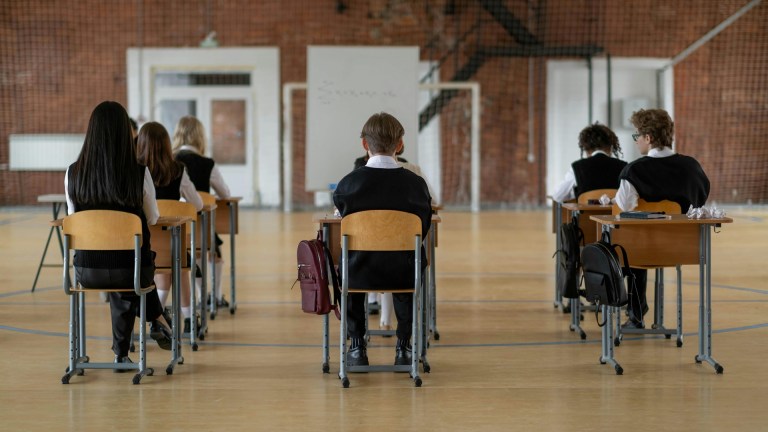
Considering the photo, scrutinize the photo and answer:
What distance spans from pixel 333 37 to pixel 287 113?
4.65 ft

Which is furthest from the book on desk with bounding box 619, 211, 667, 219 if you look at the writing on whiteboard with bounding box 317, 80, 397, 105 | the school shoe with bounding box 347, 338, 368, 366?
the writing on whiteboard with bounding box 317, 80, 397, 105

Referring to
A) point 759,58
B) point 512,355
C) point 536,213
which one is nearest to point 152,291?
point 512,355

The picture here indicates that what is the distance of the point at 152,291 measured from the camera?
4.93 meters

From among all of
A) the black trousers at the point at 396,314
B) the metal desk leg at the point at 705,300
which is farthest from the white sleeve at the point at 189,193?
the metal desk leg at the point at 705,300

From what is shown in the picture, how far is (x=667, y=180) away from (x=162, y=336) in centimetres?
277

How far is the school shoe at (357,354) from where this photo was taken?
4862 millimetres

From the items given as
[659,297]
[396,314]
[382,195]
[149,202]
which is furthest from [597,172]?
[149,202]

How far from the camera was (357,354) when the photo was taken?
4875 millimetres

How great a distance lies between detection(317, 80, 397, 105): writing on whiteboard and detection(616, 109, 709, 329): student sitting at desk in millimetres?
4131

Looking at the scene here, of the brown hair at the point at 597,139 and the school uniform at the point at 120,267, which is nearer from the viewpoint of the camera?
the school uniform at the point at 120,267

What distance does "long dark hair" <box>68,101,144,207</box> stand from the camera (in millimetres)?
4551

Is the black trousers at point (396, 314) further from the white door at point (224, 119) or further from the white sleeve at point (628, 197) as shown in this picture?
the white door at point (224, 119)

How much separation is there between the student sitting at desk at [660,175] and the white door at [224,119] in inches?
434

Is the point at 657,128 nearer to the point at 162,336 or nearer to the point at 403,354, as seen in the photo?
the point at 403,354
